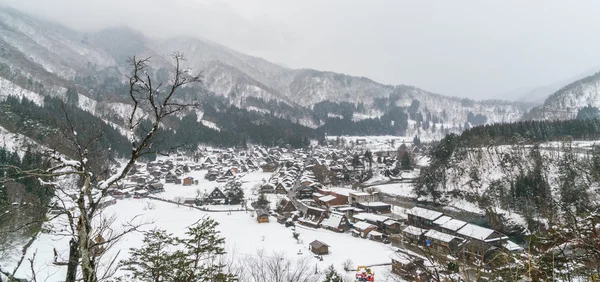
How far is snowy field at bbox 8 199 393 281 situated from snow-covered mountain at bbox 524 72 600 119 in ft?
286

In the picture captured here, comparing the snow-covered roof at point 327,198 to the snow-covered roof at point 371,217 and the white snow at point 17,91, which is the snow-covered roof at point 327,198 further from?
the white snow at point 17,91

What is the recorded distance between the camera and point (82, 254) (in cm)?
326

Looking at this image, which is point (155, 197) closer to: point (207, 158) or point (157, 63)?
point (207, 158)

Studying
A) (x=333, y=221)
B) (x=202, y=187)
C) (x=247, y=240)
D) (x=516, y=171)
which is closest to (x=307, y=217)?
(x=333, y=221)

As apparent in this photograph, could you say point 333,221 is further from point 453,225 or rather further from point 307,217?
point 453,225

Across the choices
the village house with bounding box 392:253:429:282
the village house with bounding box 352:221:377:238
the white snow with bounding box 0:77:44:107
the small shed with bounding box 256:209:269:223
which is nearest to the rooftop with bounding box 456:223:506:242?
the village house with bounding box 352:221:377:238

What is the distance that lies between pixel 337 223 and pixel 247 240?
28.9 feet

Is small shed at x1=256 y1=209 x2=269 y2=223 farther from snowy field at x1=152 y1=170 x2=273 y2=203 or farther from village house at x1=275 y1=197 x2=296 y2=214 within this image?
snowy field at x1=152 y1=170 x2=273 y2=203

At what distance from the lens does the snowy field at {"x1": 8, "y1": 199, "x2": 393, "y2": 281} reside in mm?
16016

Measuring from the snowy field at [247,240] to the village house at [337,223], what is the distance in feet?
2.68

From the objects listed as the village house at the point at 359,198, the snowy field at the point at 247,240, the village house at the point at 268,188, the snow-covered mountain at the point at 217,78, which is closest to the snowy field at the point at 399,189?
the village house at the point at 359,198

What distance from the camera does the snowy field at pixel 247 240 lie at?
16.0m

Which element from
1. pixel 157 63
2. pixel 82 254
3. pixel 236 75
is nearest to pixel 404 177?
pixel 82 254

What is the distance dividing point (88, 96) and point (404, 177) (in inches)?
3385
